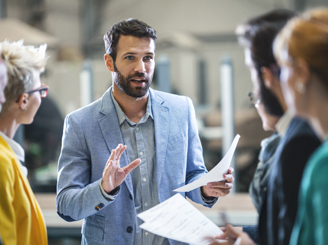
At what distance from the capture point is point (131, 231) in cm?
174

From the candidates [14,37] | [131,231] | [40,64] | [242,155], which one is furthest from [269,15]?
[242,155]

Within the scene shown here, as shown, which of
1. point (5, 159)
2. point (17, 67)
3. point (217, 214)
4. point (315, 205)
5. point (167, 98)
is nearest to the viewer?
point (315, 205)

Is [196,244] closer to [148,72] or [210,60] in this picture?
[148,72]

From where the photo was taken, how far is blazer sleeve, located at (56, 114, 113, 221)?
5.34 ft

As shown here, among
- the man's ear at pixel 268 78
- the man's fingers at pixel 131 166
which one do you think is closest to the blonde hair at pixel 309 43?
the man's ear at pixel 268 78

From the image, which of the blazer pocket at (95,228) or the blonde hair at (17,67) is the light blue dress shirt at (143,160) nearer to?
the blazer pocket at (95,228)

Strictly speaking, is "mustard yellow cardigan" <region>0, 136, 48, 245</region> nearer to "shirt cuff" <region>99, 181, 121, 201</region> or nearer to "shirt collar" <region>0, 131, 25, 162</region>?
"shirt collar" <region>0, 131, 25, 162</region>

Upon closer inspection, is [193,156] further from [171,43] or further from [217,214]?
[171,43]

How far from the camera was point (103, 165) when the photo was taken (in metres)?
1.77

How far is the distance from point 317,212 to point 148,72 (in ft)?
3.68

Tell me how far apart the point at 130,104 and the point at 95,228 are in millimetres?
577

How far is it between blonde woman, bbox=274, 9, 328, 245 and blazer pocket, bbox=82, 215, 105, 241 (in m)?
0.98

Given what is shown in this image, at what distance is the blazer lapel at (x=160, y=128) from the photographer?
1.78 metres

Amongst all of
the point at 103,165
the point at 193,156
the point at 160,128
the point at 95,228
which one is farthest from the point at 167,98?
the point at 95,228
